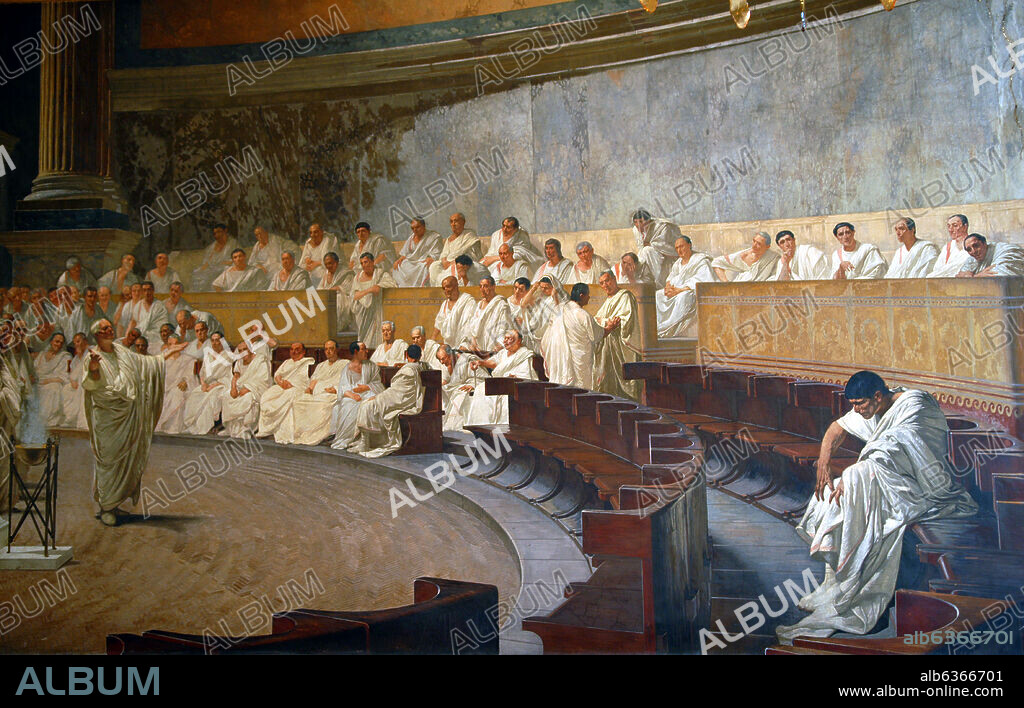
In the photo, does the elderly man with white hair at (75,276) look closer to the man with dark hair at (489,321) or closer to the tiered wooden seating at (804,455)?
the man with dark hair at (489,321)

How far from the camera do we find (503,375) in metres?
7.46

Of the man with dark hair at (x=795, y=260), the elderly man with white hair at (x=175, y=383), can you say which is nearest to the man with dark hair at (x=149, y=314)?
the elderly man with white hair at (x=175, y=383)

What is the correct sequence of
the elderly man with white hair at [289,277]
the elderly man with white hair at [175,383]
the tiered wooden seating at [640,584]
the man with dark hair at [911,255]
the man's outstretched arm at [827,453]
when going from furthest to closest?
the elderly man with white hair at [289,277], the elderly man with white hair at [175,383], the man with dark hair at [911,255], the man's outstretched arm at [827,453], the tiered wooden seating at [640,584]

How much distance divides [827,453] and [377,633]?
275 cm

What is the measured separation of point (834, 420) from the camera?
559 cm

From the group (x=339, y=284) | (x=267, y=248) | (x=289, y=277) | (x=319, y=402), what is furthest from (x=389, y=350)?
(x=267, y=248)

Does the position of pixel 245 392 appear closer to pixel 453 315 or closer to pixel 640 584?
pixel 453 315

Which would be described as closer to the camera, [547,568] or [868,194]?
[547,568]

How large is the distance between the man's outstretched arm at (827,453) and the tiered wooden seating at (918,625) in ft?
3.31

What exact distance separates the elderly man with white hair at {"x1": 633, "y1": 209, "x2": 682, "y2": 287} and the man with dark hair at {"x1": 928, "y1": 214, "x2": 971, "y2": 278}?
7.26 ft

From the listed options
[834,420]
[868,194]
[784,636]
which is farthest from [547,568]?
[868,194]

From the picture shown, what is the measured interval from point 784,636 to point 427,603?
1760 millimetres

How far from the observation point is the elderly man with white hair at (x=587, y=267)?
25.8 ft
